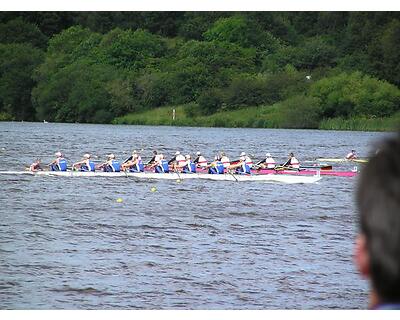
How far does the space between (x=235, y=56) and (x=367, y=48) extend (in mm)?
8897

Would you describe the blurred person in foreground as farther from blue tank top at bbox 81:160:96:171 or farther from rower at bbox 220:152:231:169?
blue tank top at bbox 81:160:96:171

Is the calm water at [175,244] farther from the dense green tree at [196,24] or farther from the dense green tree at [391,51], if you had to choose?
the dense green tree at [196,24]

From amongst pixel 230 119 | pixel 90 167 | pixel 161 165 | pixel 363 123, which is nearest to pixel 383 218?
pixel 161 165

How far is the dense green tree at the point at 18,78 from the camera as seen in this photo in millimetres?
46031

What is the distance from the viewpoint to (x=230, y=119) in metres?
50.1

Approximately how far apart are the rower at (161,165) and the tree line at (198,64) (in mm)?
22517

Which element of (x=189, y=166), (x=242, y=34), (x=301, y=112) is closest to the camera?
(x=189, y=166)

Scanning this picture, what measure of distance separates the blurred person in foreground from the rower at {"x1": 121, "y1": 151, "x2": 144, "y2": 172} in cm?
1972

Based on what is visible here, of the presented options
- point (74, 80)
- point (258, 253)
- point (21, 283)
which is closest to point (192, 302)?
point (21, 283)

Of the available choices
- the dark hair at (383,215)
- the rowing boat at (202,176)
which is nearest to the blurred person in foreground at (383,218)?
the dark hair at (383,215)

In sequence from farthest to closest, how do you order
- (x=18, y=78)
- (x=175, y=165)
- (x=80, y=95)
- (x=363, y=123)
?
(x=80, y=95) < (x=18, y=78) < (x=363, y=123) < (x=175, y=165)

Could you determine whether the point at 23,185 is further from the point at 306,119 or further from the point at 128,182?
the point at 306,119

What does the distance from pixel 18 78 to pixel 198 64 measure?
932cm

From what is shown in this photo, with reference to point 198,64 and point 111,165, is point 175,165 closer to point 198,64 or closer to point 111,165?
point 111,165
